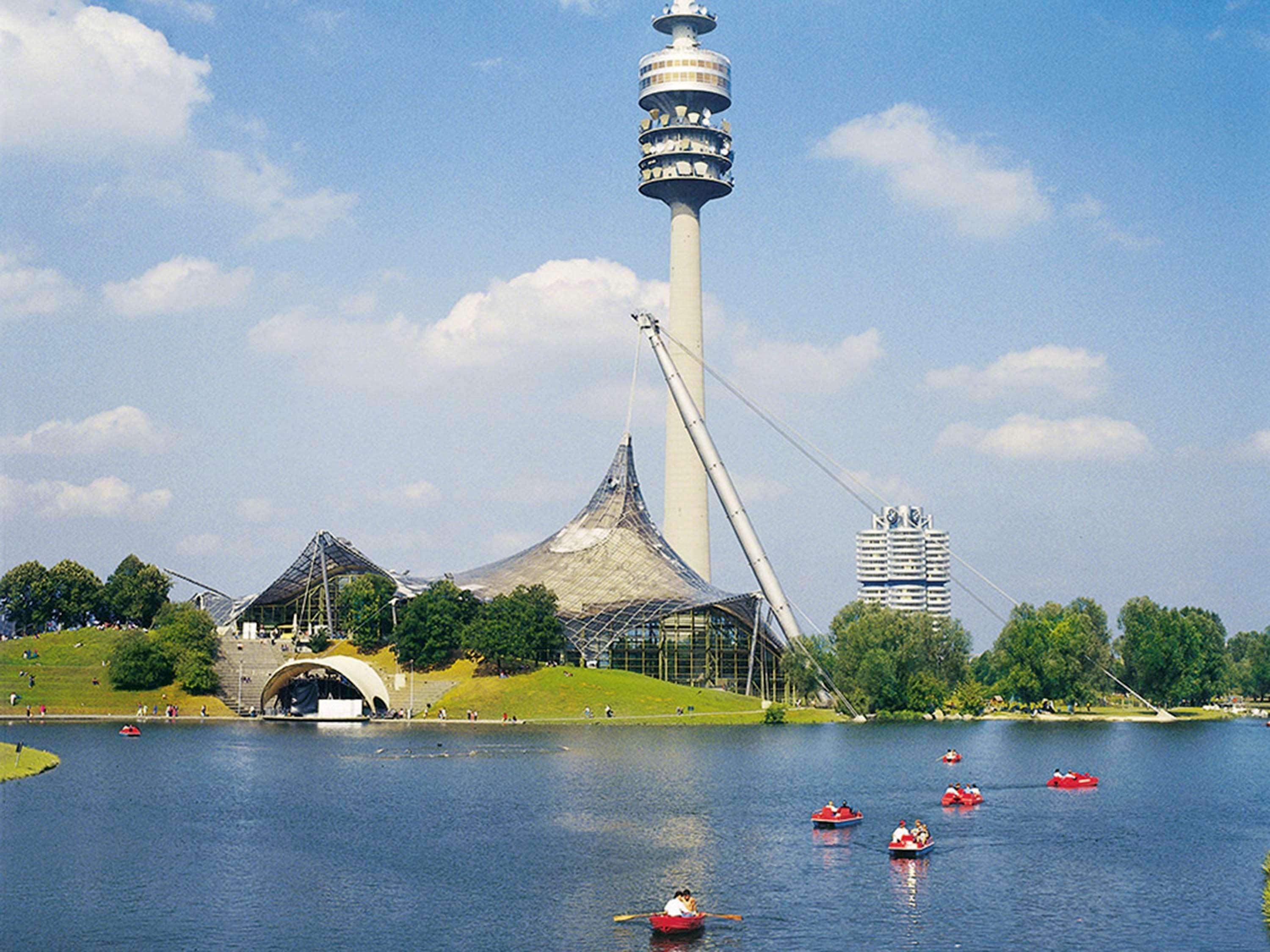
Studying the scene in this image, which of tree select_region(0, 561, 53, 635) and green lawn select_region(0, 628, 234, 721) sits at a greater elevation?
tree select_region(0, 561, 53, 635)

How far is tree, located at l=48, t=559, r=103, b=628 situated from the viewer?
170000 millimetres

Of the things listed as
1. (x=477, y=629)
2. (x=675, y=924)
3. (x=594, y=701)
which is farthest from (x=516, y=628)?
(x=675, y=924)

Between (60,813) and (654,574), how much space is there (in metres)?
100

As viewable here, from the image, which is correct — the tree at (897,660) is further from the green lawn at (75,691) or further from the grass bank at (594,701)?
the green lawn at (75,691)

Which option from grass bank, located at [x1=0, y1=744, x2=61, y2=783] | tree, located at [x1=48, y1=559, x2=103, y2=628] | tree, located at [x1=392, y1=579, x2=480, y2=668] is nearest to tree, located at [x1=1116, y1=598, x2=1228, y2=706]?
tree, located at [x1=392, y1=579, x2=480, y2=668]

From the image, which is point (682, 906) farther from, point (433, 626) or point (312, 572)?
point (312, 572)

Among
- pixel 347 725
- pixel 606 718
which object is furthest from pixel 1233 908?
pixel 347 725

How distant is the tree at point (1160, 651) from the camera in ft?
472

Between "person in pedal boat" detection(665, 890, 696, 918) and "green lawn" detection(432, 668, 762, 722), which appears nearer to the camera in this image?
"person in pedal boat" detection(665, 890, 696, 918)

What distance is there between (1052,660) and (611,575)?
50.2 metres

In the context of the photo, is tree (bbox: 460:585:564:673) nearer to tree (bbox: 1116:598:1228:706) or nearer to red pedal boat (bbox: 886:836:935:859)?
tree (bbox: 1116:598:1228:706)

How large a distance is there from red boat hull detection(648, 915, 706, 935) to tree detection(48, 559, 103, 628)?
5647 inches

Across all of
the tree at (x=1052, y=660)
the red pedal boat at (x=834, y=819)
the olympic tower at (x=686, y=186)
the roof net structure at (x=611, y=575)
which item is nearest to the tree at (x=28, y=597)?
the roof net structure at (x=611, y=575)

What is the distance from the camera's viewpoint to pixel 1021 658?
13862cm
